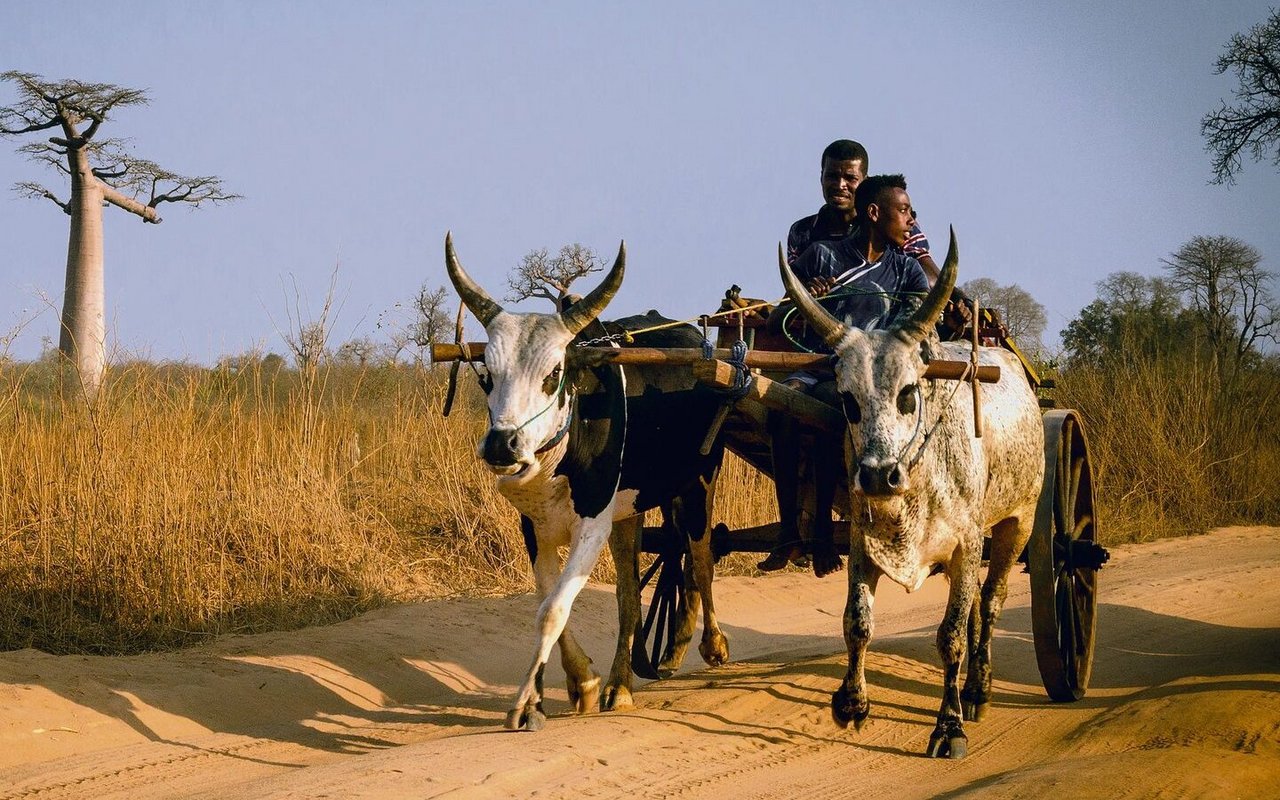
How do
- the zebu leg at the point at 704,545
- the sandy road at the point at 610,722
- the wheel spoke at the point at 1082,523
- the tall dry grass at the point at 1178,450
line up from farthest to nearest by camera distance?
the tall dry grass at the point at 1178,450
the wheel spoke at the point at 1082,523
the zebu leg at the point at 704,545
the sandy road at the point at 610,722

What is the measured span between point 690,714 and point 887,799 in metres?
1.31

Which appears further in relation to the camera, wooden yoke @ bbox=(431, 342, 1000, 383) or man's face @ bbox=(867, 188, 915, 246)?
man's face @ bbox=(867, 188, 915, 246)

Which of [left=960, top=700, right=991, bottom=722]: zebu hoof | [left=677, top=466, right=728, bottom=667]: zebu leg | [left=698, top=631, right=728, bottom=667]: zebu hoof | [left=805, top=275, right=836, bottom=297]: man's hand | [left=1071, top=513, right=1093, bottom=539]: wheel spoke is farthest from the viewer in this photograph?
[left=698, top=631, right=728, bottom=667]: zebu hoof

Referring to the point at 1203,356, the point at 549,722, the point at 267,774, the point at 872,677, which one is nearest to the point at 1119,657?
the point at 872,677

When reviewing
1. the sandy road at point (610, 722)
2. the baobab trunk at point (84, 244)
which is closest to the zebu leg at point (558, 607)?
the sandy road at point (610, 722)

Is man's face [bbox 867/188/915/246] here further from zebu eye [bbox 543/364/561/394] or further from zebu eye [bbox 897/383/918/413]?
zebu eye [bbox 543/364/561/394]

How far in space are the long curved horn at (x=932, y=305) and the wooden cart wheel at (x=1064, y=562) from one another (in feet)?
4.93

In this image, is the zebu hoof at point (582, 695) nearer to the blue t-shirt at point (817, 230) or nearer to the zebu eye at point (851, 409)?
the zebu eye at point (851, 409)

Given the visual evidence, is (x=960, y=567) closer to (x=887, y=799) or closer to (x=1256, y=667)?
(x=887, y=799)

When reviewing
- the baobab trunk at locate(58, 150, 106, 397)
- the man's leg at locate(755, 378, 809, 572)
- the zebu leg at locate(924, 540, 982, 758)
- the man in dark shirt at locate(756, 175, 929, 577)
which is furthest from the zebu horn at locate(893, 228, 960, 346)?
the baobab trunk at locate(58, 150, 106, 397)

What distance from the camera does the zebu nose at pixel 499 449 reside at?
5.00 metres

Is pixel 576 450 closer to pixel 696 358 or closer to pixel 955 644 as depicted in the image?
pixel 696 358

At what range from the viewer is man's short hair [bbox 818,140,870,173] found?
A: 25.5 feet

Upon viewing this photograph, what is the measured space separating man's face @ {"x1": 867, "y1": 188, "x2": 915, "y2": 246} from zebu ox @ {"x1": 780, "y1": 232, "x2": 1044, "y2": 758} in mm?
1051
